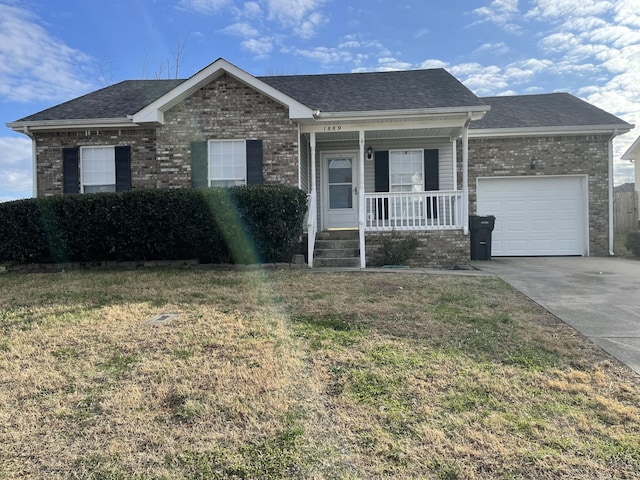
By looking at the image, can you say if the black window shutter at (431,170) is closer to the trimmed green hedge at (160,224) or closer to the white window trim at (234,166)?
the trimmed green hedge at (160,224)

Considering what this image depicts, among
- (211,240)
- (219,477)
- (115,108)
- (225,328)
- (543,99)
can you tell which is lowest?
(219,477)

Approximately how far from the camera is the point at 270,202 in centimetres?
849

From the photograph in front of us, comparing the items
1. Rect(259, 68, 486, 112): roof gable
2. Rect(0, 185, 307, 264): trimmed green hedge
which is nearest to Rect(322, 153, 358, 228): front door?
Rect(259, 68, 486, 112): roof gable

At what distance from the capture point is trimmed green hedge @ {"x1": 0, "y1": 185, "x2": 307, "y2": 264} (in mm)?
8562

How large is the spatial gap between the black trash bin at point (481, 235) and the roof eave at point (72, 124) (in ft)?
30.0

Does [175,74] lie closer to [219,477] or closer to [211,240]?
[211,240]

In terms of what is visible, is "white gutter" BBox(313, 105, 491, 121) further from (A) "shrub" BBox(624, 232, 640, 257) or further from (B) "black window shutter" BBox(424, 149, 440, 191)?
(A) "shrub" BBox(624, 232, 640, 257)

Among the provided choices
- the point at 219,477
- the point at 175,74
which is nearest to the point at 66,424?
the point at 219,477

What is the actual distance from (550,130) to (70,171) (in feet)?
42.7

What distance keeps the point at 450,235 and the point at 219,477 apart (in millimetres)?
8493

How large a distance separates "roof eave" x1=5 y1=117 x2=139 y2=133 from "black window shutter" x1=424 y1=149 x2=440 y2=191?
25.0ft

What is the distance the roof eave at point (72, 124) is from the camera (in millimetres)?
10336

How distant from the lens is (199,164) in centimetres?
1009

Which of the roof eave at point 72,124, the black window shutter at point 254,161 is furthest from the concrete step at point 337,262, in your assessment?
the roof eave at point 72,124
